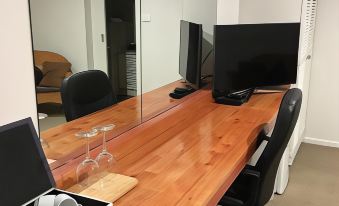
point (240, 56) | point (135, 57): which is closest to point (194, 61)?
point (240, 56)

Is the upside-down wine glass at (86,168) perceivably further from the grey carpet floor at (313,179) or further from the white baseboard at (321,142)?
the white baseboard at (321,142)

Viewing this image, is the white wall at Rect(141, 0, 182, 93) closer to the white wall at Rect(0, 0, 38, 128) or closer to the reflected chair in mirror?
the reflected chair in mirror

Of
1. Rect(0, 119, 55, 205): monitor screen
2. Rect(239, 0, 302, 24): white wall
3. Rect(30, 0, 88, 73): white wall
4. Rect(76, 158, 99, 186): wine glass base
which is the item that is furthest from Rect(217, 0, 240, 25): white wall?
Rect(0, 119, 55, 205): monitor screen

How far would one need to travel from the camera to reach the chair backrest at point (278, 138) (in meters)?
1.67

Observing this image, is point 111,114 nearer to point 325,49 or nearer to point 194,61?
point 194,61

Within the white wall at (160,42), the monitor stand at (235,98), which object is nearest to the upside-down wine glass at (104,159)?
the white wall at (160,42)

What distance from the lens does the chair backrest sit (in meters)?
1.67

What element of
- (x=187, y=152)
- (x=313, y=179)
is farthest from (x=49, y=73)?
(x=313, y=179)

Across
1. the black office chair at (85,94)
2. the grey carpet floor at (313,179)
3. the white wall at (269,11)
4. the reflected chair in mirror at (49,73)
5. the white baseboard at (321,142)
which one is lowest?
the grey carpet floor at (313,179)

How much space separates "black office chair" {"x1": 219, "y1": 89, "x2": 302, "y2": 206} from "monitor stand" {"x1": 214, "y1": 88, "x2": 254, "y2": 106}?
546 millimetres

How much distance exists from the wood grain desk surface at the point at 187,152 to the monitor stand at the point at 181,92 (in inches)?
6.7

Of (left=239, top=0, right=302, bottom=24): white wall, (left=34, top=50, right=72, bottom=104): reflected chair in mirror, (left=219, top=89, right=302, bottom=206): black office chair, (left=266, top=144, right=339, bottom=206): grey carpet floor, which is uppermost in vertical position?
(left=239, top=0, right=302, bottom=24): white wall

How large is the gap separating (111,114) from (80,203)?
0.96m

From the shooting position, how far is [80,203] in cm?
110
